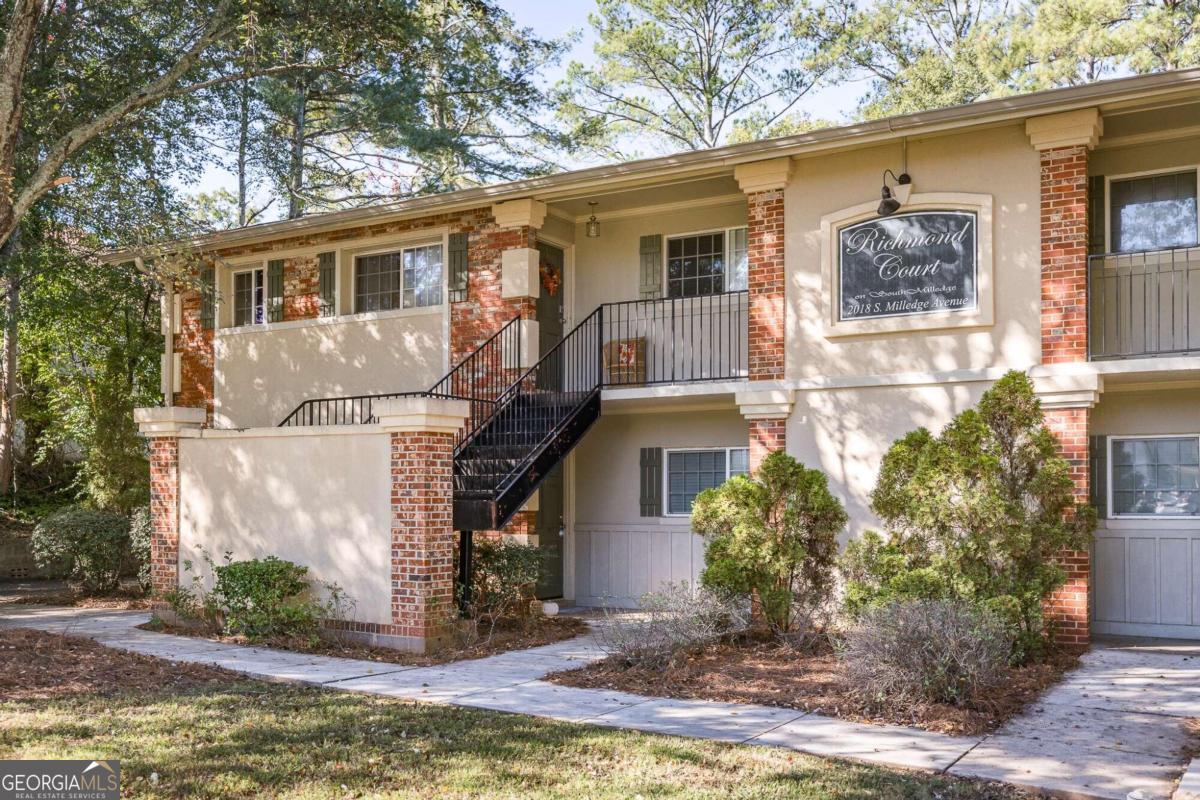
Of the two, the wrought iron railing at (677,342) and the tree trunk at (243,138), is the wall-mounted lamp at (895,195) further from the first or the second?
the tree trunk at (243,138)

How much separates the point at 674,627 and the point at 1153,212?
6646 mm

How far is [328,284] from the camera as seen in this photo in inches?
591

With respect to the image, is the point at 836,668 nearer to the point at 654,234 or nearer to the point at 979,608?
the point at 979,608

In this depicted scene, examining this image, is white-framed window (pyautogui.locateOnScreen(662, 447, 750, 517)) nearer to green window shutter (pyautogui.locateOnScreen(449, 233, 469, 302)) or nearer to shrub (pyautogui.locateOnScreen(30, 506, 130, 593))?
green window shutter (pyautogui.locateOnScreen(449, 233, 469, 302))

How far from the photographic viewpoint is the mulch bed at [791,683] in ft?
23.5

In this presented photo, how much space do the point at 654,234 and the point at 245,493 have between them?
602cm

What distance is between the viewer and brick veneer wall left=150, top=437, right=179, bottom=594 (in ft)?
38.8

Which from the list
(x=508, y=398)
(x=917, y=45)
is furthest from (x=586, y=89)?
(x=508, y=398)

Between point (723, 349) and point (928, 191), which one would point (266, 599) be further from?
point (928, 191)

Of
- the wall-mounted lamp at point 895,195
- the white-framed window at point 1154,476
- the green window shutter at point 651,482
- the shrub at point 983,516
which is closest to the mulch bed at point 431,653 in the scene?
the green window shutter at point 651,482

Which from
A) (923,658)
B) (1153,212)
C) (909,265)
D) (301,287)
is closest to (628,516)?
(909,265)

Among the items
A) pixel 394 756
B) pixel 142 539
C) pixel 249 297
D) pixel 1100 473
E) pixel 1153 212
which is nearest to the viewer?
pixel 394 756

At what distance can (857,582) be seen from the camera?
30.8 feet

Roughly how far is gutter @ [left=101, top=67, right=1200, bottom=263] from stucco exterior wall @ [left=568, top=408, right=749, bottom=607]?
10.4ft
